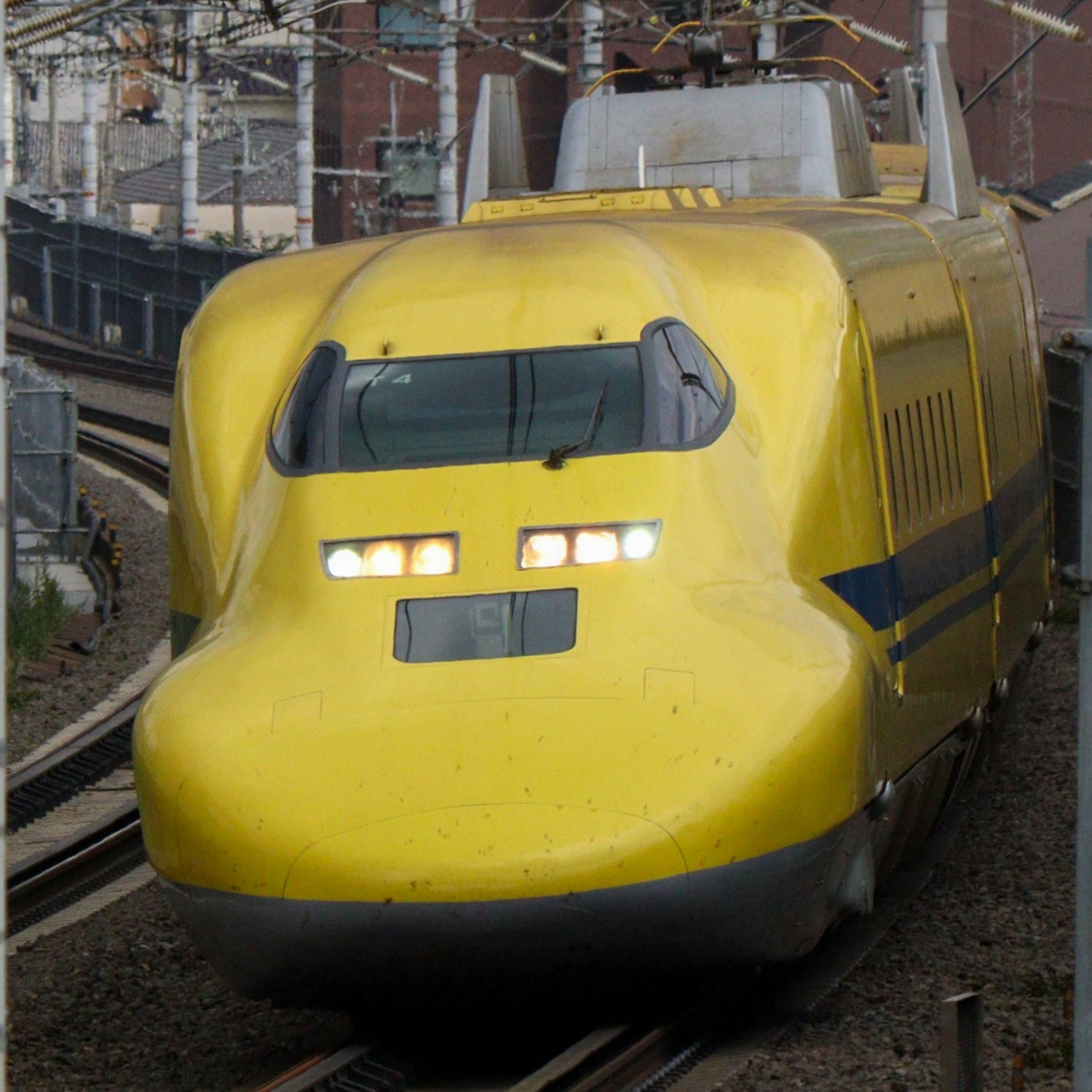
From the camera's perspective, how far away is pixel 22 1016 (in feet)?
24.5

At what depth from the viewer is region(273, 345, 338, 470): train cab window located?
6.98 metres

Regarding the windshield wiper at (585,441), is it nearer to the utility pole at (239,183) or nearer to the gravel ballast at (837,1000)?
the gravel ballast at (837,1000)

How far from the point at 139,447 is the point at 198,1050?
19917 millimetres

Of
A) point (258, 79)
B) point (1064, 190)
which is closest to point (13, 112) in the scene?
point (258, 79)

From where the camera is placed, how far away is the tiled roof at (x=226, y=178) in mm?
68938

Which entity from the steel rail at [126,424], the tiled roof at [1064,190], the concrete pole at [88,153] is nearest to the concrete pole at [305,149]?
the steel rail at [126,424]

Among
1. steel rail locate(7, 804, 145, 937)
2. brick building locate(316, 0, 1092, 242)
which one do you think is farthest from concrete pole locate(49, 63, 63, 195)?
steel rail locate(7, 804, 145, 937)

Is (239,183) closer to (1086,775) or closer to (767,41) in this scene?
(767,41)

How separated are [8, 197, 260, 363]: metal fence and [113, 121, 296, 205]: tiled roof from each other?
23030 millimetres

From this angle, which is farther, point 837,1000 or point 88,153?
→ point 88,153

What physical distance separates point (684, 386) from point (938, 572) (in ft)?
5.07

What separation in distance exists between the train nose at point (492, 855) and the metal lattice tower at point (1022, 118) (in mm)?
49091

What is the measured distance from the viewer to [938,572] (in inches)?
314

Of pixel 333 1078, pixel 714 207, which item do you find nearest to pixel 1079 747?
pixel 333 1078
